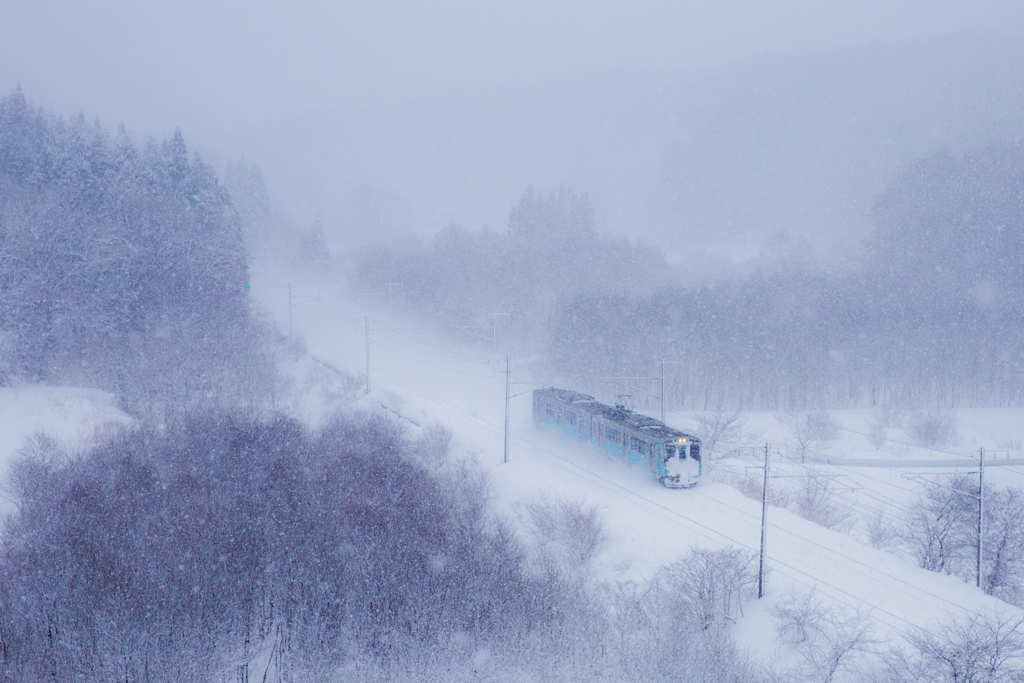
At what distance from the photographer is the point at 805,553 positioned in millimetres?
16906

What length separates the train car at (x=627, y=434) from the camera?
20.3 m

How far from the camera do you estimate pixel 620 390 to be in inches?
1580

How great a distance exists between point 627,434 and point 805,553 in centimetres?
674

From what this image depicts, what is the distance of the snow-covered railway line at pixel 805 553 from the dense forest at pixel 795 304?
800 inches

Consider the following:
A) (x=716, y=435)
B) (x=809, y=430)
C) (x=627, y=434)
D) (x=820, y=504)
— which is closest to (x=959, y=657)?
(x=627, y=434)

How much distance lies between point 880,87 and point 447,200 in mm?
64191

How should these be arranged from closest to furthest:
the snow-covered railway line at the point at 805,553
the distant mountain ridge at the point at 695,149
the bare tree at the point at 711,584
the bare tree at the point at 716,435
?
the snow-covered railway line at the point at 805,553
the bare tree at the point at 711,584
the bare tree at the point at 716,435
the distant mountain ridge at the point at 695,149

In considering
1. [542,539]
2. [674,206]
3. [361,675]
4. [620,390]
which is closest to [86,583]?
[361,675]

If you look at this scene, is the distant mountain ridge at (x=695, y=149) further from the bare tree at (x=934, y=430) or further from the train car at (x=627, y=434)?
the train car at (x=627, y=434)

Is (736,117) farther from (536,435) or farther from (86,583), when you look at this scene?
(86,583)

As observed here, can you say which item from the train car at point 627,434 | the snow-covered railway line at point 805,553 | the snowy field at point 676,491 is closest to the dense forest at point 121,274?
the snowy field at point 676,491

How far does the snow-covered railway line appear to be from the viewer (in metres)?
14.4

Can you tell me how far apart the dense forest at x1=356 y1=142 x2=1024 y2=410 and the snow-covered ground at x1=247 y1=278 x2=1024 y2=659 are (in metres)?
3.90

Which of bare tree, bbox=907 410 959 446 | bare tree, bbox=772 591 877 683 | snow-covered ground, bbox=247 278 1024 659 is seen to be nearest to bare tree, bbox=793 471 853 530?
snow-covered ground, bbox=247 278 1024 659
